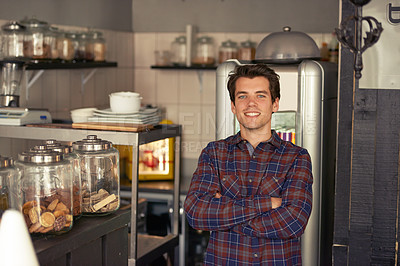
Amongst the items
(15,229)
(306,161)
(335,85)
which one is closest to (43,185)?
(15,229)

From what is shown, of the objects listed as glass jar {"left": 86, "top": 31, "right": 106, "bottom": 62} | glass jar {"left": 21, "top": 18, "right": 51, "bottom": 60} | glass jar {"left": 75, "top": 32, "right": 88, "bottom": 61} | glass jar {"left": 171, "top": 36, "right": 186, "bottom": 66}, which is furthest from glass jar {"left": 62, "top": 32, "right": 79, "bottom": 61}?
glass jar {"left": 171, "top": 36, "right": 186, "bottom": 66}

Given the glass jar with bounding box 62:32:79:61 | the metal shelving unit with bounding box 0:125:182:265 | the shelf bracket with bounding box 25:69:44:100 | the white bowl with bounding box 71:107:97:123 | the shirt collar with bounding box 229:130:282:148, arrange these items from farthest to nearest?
the glass jar with bounding box 62:32:79:61
the shelf bracket with bounding box 25:69:44:100
the white bowl with bounding box 71:107:97:123
the metal shelving unit with bounding box 0:125:182:265
the shirt collar with bounding box 229:130:282:148

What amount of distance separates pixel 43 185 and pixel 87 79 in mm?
2363

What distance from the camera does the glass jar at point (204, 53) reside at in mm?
4164

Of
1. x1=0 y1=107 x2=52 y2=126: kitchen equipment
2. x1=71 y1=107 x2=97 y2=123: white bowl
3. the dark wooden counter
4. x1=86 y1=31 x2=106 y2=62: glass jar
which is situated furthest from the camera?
x1=86 y1=31 x2=106 y2=62: glass jar

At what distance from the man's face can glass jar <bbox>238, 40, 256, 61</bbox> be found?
2.09 meters

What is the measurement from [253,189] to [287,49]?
118cm

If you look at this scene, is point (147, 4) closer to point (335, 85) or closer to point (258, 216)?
point (335, 85)

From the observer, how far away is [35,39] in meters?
3.05

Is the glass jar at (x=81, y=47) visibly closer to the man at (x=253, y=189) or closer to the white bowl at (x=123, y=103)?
the white bowl at (x=123, y=103)

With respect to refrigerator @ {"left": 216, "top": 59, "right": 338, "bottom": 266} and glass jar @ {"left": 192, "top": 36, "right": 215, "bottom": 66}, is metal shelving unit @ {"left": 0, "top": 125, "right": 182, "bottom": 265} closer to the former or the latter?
refrigerator @ {"left": 216, "top": 59, "right": 338, "bottom": 266}

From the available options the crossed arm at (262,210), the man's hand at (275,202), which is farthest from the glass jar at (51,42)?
the man's hand at (275,202)

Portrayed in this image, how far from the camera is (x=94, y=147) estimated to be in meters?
1.91

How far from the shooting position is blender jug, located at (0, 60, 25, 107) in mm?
2848
